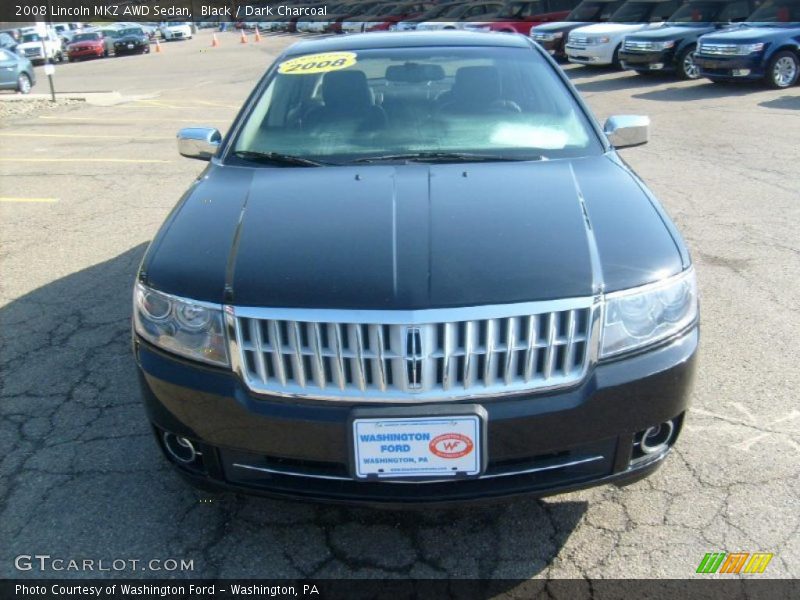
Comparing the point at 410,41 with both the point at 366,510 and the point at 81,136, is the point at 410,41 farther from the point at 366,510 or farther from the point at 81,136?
the point at 81,136

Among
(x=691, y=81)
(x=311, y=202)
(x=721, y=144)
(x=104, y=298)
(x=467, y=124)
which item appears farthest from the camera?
(x=691, y=81)

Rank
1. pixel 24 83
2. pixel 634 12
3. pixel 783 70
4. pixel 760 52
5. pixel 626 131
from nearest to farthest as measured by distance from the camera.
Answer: pixel 626 131
pixel 760 52
pixel 783 70
pixel 634 12
pixel 24 83

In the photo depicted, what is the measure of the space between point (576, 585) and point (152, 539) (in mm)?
1546

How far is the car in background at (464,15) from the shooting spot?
24842mm

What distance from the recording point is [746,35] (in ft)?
43.5

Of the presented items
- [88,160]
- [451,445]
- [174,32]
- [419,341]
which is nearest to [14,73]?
[88,160]

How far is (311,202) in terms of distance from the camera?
2.98 meters

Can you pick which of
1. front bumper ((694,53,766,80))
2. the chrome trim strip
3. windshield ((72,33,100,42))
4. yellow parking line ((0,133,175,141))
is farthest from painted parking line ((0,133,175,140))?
windshield ((72,33,100,42))

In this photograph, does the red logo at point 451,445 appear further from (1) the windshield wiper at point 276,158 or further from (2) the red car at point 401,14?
(2) the red car at point 401,14

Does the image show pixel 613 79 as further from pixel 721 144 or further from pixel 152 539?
pixel 152 539

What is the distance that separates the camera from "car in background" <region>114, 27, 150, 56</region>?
118ft

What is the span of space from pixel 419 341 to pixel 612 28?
56.7 feet

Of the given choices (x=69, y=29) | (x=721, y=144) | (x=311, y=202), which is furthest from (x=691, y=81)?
(x=69, y=29)

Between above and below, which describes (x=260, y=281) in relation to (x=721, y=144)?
above
